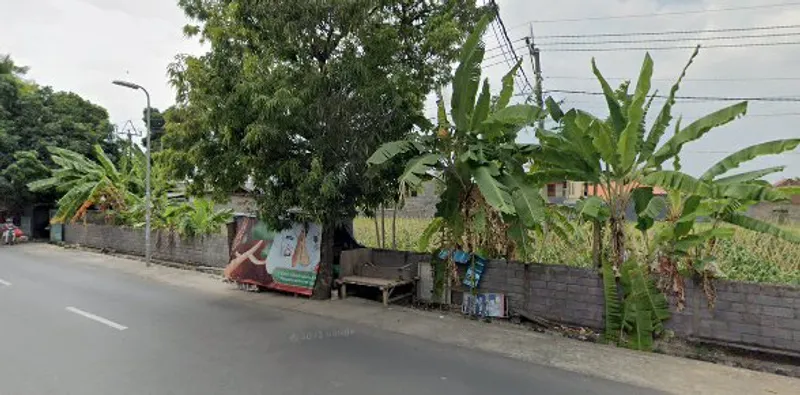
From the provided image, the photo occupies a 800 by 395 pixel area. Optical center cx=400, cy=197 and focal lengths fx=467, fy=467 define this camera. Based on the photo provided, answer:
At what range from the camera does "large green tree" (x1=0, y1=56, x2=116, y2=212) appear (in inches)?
834

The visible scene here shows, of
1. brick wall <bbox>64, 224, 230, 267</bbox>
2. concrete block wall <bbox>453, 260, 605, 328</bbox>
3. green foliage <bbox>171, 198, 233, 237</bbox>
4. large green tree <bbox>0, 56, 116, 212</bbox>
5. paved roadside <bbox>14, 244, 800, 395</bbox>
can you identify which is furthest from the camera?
large green tree <bbox>0, 56, 116, 212</bbox>

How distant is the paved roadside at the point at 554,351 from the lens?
5527mm

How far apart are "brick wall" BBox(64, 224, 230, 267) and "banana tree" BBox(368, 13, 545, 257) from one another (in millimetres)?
7908

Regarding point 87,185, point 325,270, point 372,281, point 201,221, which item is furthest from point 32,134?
point 372,281

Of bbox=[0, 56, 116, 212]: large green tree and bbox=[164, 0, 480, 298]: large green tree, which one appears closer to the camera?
bbox=[164, 0, 480, 298]: large green tree

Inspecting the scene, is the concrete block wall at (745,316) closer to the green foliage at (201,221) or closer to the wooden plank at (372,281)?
the wooden plank at (372,281)

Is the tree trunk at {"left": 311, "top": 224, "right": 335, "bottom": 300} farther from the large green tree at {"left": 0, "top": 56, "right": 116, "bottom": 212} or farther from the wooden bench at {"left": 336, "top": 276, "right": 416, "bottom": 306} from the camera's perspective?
the large green tree at {"left": 0, "top": 56, "right": 116, "bottom": 212}

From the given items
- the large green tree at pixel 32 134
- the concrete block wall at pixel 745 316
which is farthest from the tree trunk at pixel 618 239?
the large green tree at pixel 32 134

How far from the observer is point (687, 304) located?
6.77 meters

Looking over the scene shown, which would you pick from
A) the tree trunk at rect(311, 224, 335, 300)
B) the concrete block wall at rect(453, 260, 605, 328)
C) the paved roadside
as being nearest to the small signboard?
the concrete block wall at rect(453, 260, 605, 328)

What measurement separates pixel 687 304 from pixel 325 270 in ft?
21.2

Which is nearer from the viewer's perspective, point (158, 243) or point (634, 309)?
point (634, 309)

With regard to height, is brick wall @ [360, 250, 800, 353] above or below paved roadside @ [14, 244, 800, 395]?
above

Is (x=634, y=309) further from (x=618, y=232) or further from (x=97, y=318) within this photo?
(x=97, y=318)
